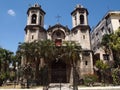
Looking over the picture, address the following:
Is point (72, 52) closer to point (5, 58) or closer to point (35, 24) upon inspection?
point (35, 24)

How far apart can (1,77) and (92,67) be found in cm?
1796

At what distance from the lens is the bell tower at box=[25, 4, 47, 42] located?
115ft

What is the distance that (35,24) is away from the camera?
119 feet

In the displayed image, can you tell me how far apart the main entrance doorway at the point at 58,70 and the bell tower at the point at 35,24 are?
6.93 m

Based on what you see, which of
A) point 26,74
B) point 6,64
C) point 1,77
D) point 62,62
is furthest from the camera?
point 6,64

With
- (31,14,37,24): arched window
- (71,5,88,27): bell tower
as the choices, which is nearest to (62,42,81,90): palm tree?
(71,5,88,27): bell tower

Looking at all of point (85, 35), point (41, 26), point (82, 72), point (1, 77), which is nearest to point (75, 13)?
point (85, 35)

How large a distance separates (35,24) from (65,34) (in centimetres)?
745

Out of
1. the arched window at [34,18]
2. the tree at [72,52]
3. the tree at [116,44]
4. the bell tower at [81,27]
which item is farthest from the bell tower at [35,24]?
the tree at [116,44]

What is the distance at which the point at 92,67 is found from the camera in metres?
32.7

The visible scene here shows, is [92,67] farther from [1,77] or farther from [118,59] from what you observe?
[1,77]

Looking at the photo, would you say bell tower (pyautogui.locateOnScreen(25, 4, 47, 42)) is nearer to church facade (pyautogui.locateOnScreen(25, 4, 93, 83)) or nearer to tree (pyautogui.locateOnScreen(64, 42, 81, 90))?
church facade (pyautogui.locateOnScreen(25, 4, 93, 83))

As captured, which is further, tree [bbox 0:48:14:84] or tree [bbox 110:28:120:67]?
tree [bbox 0:48:14:84]

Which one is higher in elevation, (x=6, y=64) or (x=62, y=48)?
(x=62, y=48)
